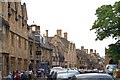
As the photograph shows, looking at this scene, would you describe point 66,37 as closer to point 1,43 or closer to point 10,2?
point 10,2

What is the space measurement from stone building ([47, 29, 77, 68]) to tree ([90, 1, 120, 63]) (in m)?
38.2

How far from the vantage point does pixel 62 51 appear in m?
111

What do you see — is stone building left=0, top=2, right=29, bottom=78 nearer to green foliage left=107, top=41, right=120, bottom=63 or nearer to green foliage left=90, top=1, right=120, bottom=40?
green foliage left=90, top=1, right=120, bottom=40

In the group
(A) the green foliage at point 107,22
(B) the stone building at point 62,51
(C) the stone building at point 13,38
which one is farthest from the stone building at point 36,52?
(B) the stone building at point 62,51

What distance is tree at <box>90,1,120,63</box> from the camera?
54469 mm

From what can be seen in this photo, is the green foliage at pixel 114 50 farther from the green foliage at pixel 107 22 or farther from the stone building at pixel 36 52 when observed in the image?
the stone building at pixel 36 52

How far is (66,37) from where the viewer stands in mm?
126750

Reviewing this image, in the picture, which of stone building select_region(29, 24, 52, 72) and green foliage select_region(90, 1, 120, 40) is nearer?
green foliage select_region(90, 1, 120, 40)

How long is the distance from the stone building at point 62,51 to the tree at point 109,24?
38192 mm

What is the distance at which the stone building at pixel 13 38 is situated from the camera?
39.6 m

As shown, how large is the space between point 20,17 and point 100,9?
11.5 metres

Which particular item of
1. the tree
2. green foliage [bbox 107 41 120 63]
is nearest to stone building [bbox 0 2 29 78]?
the tree

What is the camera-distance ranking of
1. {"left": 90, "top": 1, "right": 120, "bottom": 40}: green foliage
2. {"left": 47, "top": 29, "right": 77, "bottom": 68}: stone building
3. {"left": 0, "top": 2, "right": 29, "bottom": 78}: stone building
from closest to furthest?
{"left": 0, "top": 2, "right": 29, "bottom": 78}: stone building → {"left": 90, "top": 1, "right": 120, "bottom": 40}: green foliage → {"left": 47, "top": 29, "right": 77, "bottom": 68}: stone building

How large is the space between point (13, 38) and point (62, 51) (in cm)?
6404
